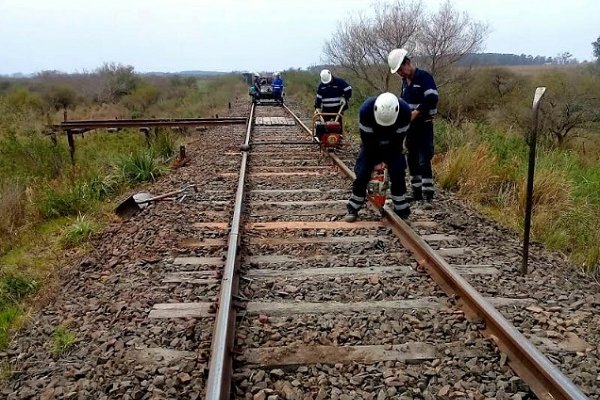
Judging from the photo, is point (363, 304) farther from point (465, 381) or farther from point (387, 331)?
point (465, 381)

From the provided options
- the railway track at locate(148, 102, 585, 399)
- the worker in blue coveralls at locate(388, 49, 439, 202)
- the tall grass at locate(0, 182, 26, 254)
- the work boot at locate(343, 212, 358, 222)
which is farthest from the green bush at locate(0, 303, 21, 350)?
the worker in blue coveralls at locate(388, 49, 439, 202)

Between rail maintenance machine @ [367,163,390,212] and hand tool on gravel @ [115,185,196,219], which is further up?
rail maintenance machine @ [367,163,390,212]

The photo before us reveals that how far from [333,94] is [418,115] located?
4624 millimetres

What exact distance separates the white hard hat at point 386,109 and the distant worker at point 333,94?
17.0 ft

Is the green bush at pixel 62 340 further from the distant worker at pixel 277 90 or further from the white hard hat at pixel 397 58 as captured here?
the distant worker at pixel 277 90

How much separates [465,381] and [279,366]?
43.1 inches

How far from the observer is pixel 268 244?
5.44 metres

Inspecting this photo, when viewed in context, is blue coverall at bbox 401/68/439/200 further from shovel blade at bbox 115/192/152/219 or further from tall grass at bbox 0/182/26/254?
tall grass at bbox 0/182/26/254

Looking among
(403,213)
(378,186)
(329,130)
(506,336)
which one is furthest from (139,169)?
(506,336)

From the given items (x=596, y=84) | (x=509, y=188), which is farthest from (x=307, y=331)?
(x=596, y=84)

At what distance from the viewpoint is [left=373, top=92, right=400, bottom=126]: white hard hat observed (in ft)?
18.3

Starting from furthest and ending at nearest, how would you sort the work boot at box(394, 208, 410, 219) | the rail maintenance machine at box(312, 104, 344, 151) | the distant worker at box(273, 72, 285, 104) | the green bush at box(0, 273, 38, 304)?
the distant worker at box(273, 72, 285, 104), the rail maintenance machine at box(312, 104, 344, 151), the work boot at box(394, 208, 410, 219), the green bush at box(0, 273, 38, 304)

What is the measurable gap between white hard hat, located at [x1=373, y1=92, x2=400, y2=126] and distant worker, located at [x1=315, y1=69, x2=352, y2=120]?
5.19 meters

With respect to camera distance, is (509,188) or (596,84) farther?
(596,84)
